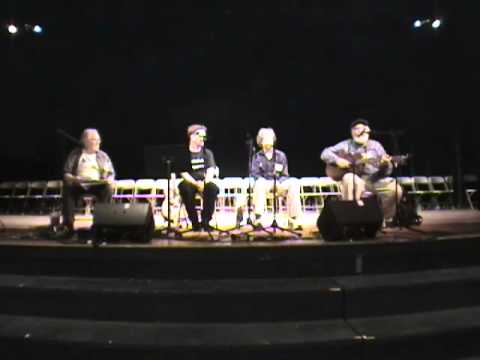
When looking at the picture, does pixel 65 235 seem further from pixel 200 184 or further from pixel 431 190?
pixel 431 190

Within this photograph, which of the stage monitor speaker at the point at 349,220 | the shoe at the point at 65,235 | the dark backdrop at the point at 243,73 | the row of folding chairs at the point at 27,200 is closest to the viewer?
the stage monitor speaker at the point at 349,220

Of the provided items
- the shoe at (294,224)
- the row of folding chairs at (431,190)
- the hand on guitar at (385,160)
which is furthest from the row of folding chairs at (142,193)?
the hand on guitar at (385,160)

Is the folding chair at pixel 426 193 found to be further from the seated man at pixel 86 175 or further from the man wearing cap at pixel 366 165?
the seated man at pixel 86 175

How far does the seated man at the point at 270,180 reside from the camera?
13.9 feet

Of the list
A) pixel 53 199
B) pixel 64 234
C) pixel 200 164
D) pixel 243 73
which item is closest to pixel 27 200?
pixel 53 199

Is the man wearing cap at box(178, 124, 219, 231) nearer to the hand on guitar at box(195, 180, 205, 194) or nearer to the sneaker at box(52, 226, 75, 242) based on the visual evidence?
the hand on guitar at box(195, 180, 205, 194)

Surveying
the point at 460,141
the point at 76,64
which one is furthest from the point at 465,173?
the point at 76,64

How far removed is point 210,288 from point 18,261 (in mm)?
1502

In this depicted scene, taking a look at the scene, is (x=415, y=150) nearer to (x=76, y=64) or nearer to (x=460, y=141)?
(x=460, y=141)

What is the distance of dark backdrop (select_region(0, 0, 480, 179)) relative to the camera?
7.16 m

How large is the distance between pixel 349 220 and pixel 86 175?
2.67m

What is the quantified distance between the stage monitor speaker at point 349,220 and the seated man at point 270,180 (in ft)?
2.64

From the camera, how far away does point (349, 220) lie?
3.24 m

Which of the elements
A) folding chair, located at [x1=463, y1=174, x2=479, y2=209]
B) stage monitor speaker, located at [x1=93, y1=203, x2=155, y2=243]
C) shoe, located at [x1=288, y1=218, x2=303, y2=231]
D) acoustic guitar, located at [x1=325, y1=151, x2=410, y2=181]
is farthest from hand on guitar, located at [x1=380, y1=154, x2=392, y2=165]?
folding chair, located at [x1=463, y1=174, x2=479, y2=209]
